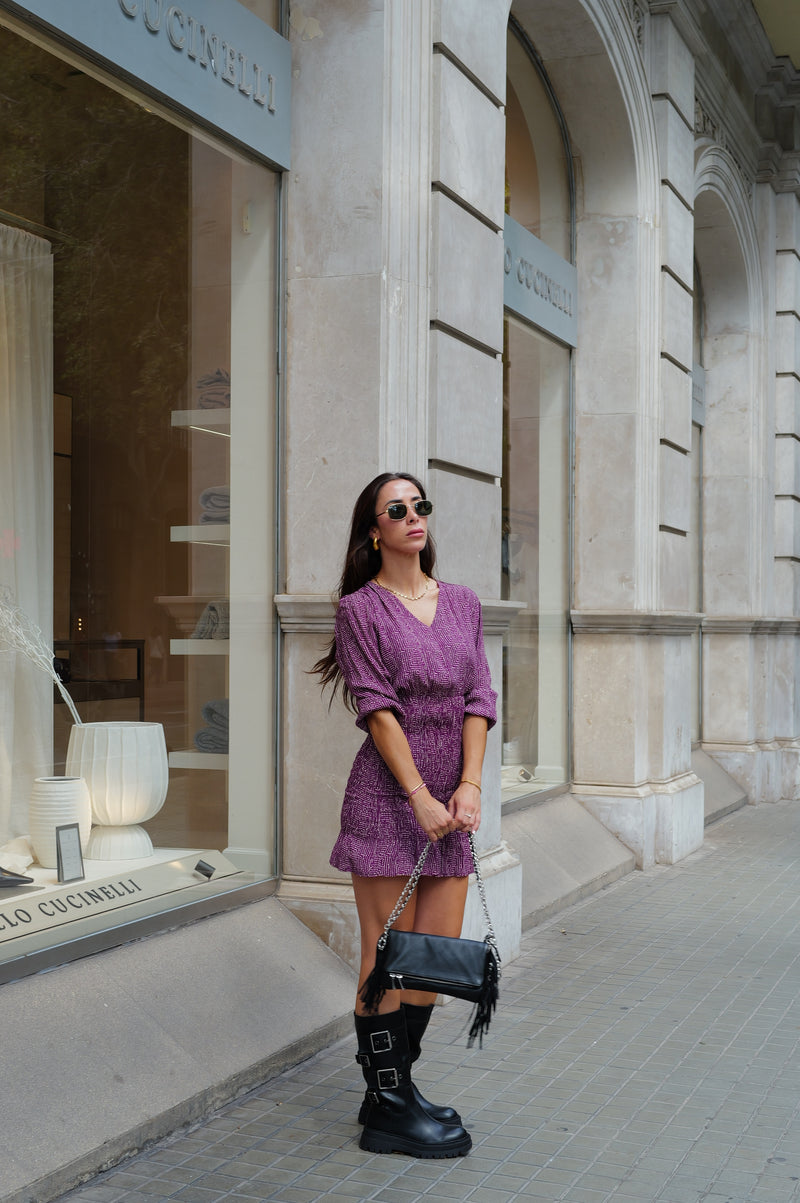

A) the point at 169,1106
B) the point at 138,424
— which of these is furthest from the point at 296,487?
the point at 169,1106

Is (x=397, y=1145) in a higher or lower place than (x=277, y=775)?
lower

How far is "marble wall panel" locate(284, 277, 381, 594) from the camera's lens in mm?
5578

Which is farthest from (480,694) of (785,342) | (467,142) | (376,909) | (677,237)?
(785,342)

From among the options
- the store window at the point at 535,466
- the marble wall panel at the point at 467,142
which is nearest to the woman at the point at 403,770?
the marble wall panel at the point at 467,142

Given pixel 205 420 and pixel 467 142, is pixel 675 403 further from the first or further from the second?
pixel 205 420

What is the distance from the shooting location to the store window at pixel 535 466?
27.8ft

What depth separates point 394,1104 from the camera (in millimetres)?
3959

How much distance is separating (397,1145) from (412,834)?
0.97m

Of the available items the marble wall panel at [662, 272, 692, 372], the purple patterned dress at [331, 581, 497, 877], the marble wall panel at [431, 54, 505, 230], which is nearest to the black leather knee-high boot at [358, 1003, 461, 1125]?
the purple patterned dress at [331, 581, 497, 877]

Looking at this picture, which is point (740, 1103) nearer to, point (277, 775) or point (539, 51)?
point (277, 775)

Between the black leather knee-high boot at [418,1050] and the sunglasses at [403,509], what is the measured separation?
152 cm

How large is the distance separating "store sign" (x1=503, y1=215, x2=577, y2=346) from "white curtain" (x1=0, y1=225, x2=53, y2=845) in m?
3.83

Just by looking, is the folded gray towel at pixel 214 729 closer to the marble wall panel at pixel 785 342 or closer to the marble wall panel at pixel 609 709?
the marble wall panel at pixel 609 709

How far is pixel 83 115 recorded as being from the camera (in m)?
4.73
